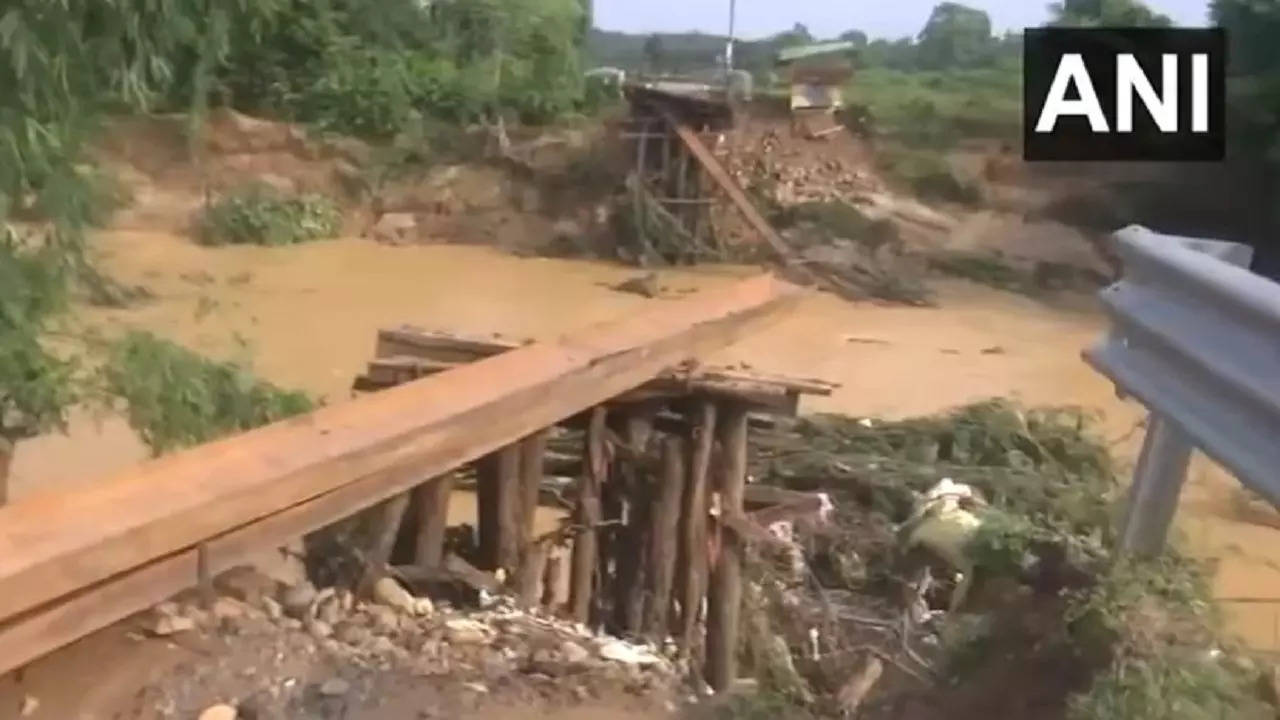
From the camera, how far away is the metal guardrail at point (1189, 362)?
7.59 feet

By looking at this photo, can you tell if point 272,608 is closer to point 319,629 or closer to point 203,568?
point 319,629

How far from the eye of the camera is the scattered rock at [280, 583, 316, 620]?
345 cm

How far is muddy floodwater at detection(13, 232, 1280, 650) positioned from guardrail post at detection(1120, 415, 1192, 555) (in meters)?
5.45

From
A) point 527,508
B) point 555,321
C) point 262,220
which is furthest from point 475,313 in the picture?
point 527,508

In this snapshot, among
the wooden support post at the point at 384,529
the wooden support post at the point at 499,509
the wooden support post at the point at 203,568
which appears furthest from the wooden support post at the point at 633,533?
the wooden support post at the point at 203,568

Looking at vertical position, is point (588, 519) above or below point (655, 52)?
below

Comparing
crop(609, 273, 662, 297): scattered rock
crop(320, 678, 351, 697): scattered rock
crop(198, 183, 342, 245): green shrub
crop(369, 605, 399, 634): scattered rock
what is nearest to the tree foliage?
crop(369, 605, 399, 634): scattered rock

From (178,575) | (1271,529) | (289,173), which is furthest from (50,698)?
(289,173)

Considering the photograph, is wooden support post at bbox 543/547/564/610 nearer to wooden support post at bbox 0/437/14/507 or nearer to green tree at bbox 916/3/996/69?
wooden support post at bbox 0/437/14/507

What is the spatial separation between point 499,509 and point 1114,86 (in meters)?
2.02

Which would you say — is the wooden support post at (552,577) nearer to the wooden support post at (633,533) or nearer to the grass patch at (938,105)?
the wooden support post at (633,533)

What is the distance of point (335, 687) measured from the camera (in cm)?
308

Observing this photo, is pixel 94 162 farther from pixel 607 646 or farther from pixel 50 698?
pixel 50 698

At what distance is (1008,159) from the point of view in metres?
19.1
